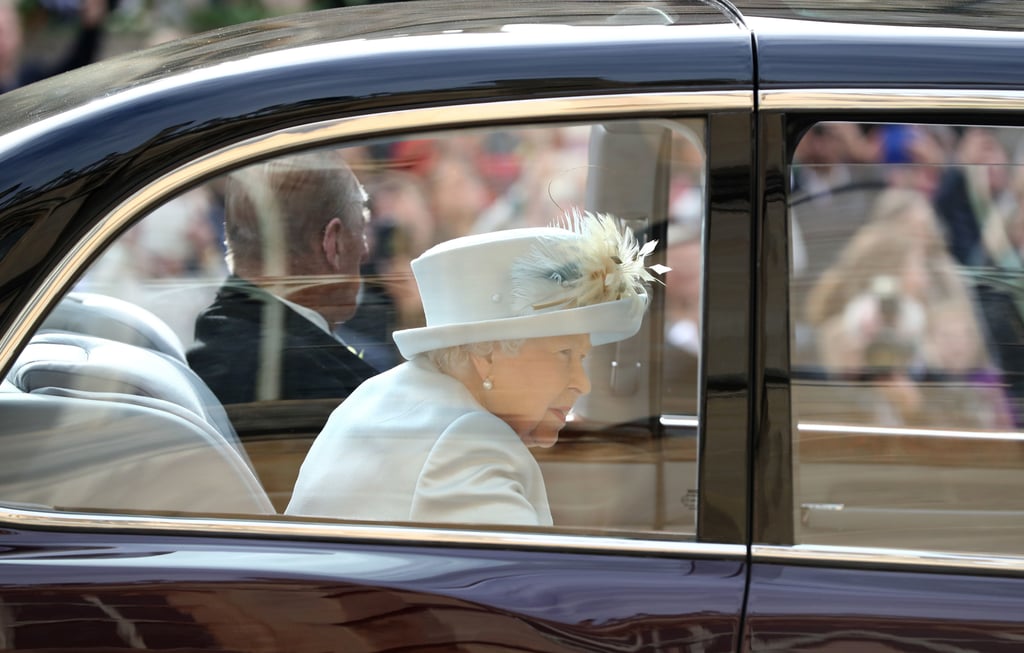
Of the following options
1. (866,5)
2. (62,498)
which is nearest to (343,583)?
(62,498)

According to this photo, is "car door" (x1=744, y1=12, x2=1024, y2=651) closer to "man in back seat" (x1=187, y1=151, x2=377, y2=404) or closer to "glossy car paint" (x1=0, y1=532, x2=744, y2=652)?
"glossy car paint" (x1=0, y1=532, x2=744, y2=652)

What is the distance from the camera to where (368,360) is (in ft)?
5.15

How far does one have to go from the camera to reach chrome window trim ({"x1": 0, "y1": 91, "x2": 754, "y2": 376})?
1.39 meters

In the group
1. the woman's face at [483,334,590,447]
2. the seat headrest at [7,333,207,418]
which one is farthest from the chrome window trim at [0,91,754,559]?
the woman's face at [483,334,590,447]

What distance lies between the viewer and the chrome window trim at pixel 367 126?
139 centimetres

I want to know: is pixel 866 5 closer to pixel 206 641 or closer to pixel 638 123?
pixel 638 123

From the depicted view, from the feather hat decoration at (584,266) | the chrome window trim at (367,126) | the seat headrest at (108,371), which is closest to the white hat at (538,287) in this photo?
the feather hat decoration at (584,266)

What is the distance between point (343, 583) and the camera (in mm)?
1362

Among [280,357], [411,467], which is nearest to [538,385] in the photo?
[411,467]

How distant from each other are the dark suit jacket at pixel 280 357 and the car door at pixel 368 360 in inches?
0.7

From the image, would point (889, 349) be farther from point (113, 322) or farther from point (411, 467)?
point (113, 322)

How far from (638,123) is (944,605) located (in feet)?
2.11

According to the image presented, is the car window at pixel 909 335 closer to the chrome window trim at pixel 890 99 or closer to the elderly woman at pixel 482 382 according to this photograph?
the chrome window trim at pixel 890 99

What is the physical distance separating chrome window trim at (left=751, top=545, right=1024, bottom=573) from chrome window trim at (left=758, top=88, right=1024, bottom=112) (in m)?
0.50
